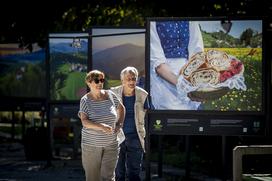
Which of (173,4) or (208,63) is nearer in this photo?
(208,63)

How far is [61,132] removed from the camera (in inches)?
873

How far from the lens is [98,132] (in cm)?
848

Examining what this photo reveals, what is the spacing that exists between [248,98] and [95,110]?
10.9 feet

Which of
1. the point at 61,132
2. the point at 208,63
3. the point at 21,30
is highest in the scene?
the point at 21,30

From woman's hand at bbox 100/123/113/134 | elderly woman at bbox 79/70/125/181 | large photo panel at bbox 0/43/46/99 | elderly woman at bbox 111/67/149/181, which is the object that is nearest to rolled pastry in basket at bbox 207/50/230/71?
elderly woman at bbox 111/67/149/181

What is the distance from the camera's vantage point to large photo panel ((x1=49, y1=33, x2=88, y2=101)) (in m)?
15.2

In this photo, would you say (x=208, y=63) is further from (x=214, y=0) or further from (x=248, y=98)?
(x=214, y=0)

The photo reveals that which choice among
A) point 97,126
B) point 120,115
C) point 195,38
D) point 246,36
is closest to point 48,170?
point 195,38

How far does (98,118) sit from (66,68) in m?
7.04

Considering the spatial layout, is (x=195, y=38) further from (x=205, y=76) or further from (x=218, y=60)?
(x=205, y=76)

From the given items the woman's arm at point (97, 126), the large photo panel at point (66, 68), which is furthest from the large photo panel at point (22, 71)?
the woman's arm at point (97, 126)

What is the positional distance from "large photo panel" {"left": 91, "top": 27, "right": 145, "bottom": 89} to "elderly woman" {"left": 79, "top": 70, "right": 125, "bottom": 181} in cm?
470

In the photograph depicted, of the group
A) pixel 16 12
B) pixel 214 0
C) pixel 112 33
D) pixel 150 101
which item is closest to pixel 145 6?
pixel 214 0

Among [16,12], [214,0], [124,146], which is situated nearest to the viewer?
[124,146]
